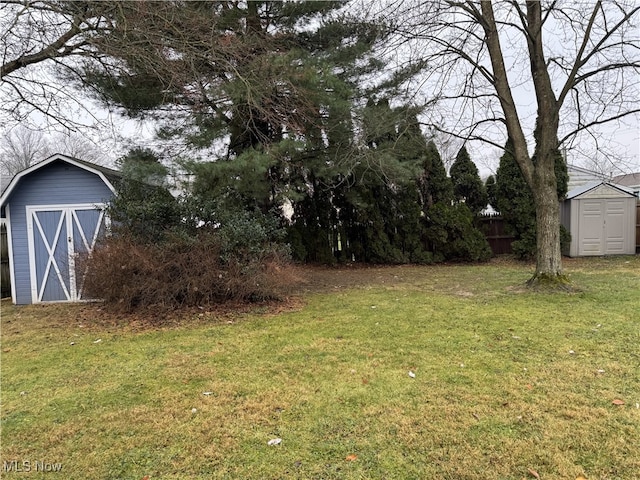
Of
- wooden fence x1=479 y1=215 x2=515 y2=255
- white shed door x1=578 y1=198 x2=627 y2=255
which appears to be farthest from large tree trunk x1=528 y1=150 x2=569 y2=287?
white shed door x1=578 y1=198 x2=627 y2=255

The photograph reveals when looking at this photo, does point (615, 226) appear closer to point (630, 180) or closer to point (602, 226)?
point (602, 226)

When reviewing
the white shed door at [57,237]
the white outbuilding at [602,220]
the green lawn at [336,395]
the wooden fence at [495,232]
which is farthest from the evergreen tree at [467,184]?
the white shed door at [57,237]

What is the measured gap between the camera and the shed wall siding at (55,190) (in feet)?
25.0

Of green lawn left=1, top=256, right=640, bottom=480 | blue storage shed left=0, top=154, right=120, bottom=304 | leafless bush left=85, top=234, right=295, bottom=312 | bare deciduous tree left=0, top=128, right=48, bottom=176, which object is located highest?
bare deciduous tree left=0, top=128, right=48, bottom=176

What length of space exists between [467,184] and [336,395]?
11.0 m

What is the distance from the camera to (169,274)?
20.3 feet

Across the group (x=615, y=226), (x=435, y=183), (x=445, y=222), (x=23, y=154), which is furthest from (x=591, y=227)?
(x=23, y=154)

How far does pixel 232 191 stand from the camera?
711 centimetres

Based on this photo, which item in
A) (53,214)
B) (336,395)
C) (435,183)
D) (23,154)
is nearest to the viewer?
(336,395)

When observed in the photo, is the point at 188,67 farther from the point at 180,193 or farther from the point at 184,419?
the point at 184,419

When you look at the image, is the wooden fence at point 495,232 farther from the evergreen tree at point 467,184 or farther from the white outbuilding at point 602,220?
the white outbuilding at point 602,220

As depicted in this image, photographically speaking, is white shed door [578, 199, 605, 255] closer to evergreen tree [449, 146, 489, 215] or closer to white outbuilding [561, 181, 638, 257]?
white outbuilding [561, 181, 638, 257]

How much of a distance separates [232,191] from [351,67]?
12.5 feet

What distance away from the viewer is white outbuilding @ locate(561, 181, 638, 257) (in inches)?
467
